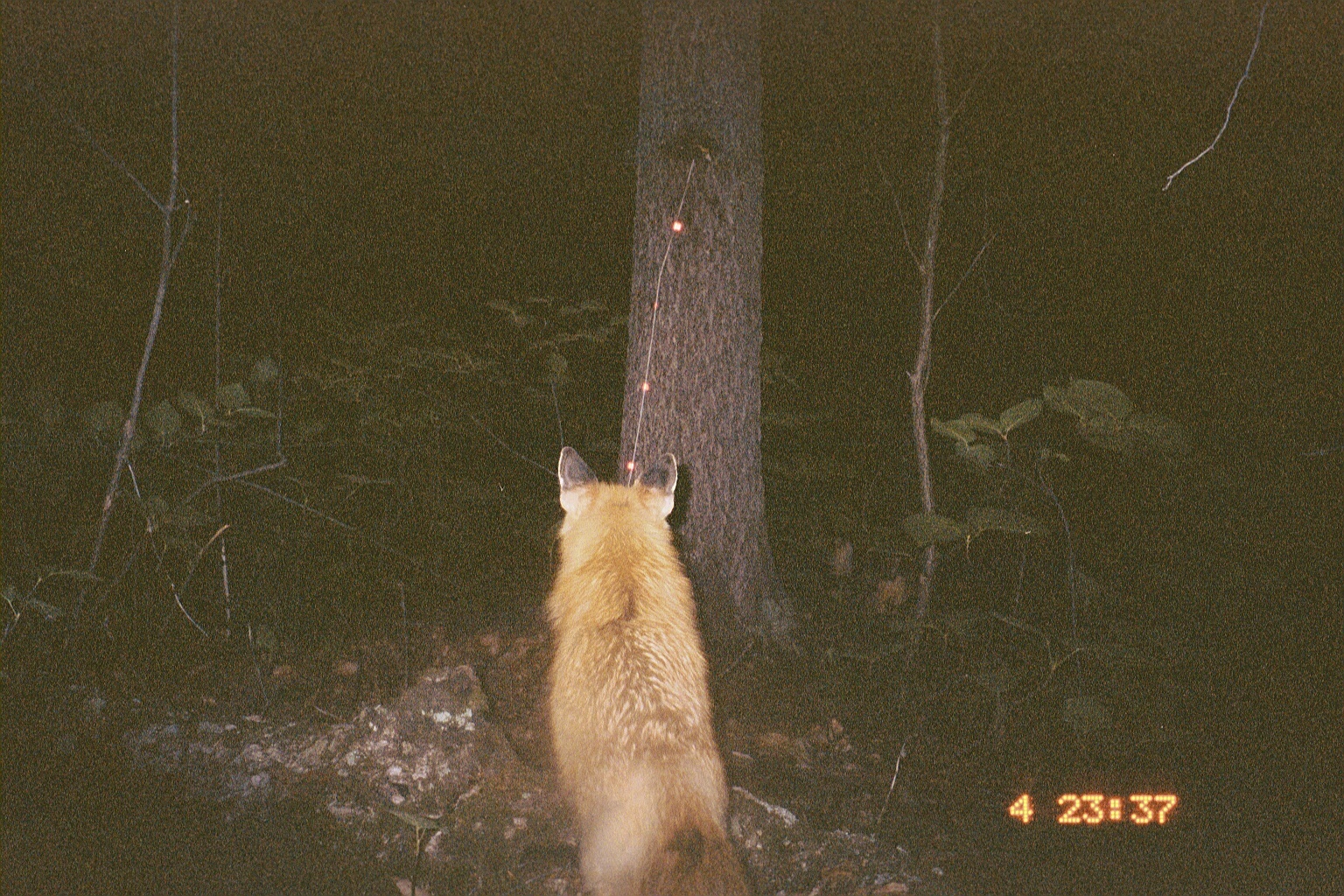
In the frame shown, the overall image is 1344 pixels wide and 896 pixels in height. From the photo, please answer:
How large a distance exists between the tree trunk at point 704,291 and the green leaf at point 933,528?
1.03 m

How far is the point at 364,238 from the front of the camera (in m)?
8.16

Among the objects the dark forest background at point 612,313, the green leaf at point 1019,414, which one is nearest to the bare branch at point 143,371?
the dark forest background at point 612,313

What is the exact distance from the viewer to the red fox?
2516 millimetres

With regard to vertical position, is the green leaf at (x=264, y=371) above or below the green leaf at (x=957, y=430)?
above

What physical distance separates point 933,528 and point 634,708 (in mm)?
1786

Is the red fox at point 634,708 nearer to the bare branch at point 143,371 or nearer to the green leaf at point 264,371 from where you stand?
the green leaf at point 264,371

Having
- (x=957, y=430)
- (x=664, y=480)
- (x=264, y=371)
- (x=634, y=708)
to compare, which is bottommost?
(x=634, y=708)

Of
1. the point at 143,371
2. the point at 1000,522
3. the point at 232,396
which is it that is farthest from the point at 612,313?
the point at 1000,522

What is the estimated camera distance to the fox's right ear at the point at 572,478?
137 inches

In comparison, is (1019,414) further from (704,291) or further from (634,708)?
(634,708)

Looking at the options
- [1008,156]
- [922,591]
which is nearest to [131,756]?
[922,591]

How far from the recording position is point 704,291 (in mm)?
4301

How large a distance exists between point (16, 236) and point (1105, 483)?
8.87m

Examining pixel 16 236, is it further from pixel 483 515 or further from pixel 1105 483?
pixel 1105 483
